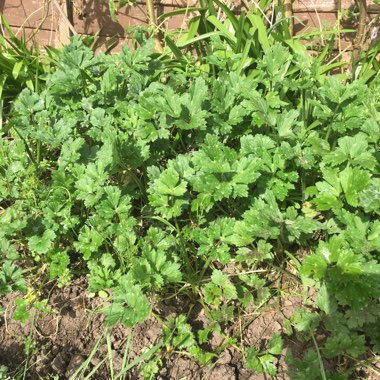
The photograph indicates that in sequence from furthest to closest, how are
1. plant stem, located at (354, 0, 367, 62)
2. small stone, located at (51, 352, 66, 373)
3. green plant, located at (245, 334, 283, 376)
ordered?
plant stem, located at (354, 0, 367, 62)
small stone, located at (51, 352, 66, 373)
green plant, located at (245, 334, 283, 376)

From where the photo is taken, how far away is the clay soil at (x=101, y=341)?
5.79 feet

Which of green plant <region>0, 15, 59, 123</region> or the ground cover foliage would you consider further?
green plant <region>0, 15, 59, 123</region>

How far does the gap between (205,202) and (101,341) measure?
28.5 inches

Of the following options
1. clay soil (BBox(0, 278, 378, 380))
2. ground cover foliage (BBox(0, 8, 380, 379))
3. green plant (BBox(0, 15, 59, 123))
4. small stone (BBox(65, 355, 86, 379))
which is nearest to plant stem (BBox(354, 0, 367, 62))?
ground cover foliage (BBox(0, 8, 380, 379))

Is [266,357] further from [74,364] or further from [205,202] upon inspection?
[74,364]

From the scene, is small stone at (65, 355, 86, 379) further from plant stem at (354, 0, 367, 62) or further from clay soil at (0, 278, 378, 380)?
plant stem at (354, 0, 367, 62)

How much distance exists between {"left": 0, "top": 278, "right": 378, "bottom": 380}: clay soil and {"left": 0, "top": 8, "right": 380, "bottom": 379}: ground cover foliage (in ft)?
0.16

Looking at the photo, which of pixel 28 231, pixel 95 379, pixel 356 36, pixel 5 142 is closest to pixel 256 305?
pixel 95 379

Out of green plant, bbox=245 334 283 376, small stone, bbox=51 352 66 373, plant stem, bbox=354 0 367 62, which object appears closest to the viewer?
green plant, bbox=245 334 283 376

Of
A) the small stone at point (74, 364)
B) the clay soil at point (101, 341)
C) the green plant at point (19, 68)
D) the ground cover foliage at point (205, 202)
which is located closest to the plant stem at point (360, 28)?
the ground cover foliage at point (205, 202)

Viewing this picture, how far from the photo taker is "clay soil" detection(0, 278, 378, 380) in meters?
1.77

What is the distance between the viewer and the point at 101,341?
1861 mm

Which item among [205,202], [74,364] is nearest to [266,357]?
[205,202]

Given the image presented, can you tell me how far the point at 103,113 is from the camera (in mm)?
2143
